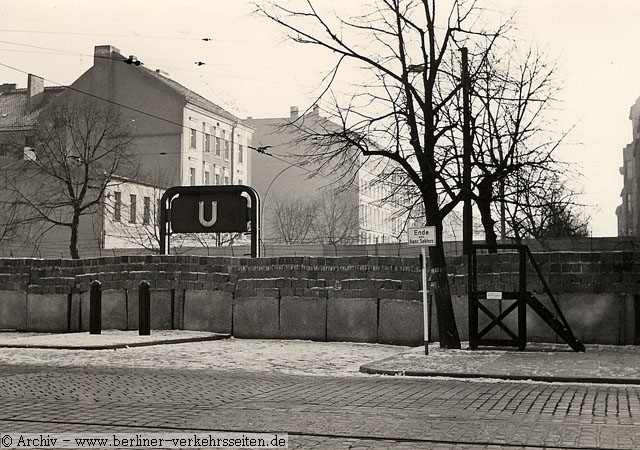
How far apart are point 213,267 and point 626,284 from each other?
9387mm

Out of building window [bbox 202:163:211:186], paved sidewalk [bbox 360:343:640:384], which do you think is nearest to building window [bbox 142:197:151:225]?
building window [bbox 202:163:211:186]

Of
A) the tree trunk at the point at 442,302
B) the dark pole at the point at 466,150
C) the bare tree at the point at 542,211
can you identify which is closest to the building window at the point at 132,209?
the bare tree at the point at 542,211

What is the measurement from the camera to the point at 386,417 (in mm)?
9641

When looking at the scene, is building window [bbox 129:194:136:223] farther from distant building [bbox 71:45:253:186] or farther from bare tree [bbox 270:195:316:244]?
bare tree [bbox 270:195:316:244]

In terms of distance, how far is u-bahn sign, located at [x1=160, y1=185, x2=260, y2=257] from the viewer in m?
25.4

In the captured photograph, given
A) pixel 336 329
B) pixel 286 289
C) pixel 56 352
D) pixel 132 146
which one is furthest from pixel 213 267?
pixel 132 146

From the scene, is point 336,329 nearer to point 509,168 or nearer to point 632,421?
point 509,168

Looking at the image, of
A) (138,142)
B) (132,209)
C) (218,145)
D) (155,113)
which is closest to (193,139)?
(155,113)

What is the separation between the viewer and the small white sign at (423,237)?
17.4 metres

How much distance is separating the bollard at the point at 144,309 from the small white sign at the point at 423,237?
708cm

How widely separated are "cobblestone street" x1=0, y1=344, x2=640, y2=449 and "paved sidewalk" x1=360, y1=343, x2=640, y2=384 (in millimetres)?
439

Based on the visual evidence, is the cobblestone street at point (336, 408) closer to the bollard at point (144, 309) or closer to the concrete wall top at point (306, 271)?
the concrete wall top at point (306, 271)

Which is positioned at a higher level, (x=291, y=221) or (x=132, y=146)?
(x=132, y=146)

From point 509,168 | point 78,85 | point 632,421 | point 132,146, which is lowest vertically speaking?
point 632,421
